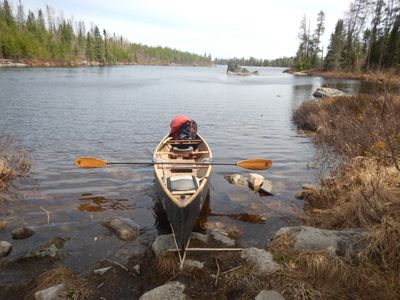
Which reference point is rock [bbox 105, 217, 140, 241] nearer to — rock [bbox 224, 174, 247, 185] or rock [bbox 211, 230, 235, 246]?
rock [bbox 211, 230, 235, 246]

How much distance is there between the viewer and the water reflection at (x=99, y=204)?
9430mm

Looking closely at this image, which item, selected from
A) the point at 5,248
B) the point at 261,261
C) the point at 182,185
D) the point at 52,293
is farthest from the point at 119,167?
the point at 261,261

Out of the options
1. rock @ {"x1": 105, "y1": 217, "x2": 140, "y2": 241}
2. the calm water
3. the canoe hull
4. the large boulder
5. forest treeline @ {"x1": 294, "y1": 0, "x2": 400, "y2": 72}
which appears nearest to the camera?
the canoe hull

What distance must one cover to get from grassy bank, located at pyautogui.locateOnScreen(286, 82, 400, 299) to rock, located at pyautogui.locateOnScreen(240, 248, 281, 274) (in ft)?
0.95

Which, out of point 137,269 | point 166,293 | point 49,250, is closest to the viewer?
point 166,293

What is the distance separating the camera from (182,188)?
7953 millimetres

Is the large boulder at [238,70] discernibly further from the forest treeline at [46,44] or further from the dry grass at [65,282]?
the dry grass at [65,282]

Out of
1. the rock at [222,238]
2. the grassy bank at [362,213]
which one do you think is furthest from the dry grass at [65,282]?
the grassy bank at [362,213]

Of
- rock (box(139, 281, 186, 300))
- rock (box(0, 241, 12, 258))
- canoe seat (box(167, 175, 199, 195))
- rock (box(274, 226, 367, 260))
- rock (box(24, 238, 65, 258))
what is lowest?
rock (box(24, 238, 65, 258))

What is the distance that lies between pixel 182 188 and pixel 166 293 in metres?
3.11

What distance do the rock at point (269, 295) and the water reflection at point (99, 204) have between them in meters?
5.77

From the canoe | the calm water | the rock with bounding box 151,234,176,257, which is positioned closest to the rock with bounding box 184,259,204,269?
the canoe

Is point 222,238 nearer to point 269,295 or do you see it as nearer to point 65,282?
point 269,295

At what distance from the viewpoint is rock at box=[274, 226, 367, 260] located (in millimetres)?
5656
